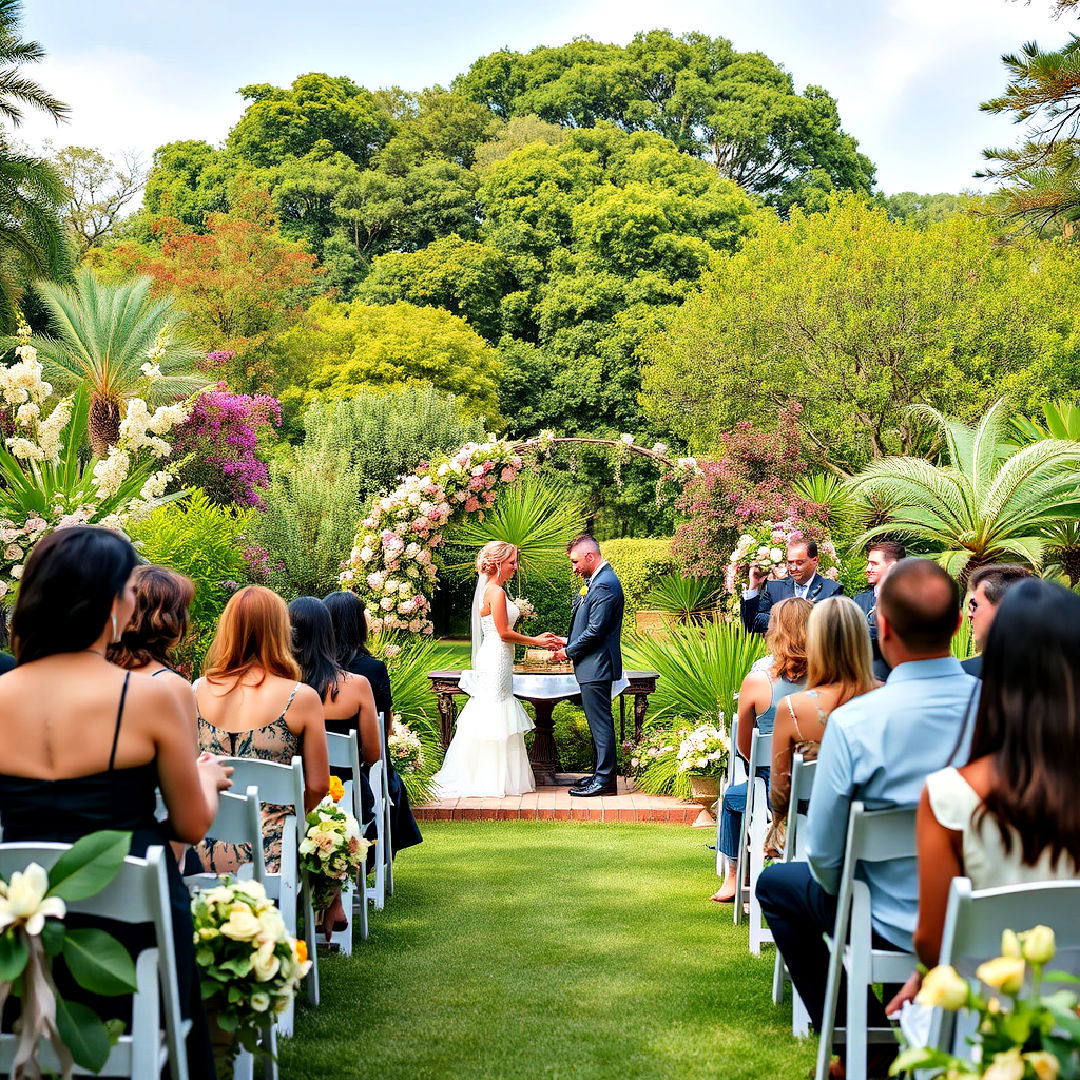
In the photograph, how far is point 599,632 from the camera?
9.77 metres

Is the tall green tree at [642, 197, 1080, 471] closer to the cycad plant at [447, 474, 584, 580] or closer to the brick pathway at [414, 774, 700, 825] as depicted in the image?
the cycad plant at [447, 474, 584, 580]

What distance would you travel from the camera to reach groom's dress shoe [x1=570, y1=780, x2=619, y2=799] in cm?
985

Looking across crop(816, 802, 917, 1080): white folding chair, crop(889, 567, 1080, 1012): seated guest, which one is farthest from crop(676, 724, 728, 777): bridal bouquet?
crop(889, 567, 1080, 1012): seated guest

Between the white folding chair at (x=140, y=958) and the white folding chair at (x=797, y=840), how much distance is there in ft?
7.21

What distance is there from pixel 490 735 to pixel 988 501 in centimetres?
486

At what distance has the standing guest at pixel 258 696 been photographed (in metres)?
4.37

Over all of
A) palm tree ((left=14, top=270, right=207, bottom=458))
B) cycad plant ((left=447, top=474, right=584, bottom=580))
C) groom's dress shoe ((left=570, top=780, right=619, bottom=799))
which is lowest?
groom's dress shoe ((left=570, top=780, right=619, bottom=799))

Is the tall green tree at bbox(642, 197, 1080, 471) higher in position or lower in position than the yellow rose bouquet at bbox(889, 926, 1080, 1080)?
higher

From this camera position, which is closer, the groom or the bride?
the groom

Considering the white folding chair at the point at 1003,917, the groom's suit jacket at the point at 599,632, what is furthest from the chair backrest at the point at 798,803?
the groom's suit jacket at the point at 599,632

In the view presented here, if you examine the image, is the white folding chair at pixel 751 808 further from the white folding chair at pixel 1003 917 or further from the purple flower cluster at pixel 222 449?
the purple flower cluster at pixel 222 449

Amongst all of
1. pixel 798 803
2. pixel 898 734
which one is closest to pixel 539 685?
pixel 798 803

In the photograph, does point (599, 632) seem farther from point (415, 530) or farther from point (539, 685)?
point (415, 530)

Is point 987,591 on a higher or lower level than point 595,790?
higher
